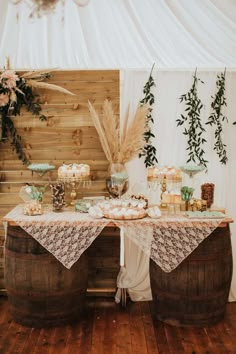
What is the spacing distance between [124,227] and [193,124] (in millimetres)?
1061

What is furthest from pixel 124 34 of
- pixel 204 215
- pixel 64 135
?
pixel 204 215

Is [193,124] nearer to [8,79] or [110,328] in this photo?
[8,79]

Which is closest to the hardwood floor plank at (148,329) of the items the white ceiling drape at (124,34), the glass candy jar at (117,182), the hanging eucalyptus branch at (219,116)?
the glass candy jar at (117,182)

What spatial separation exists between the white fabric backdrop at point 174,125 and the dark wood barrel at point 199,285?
1.87ft

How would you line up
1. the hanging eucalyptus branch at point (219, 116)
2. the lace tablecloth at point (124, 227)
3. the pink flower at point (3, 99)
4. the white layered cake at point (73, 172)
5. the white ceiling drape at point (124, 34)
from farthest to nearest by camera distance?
the hanging eucalyptus branch at point (219, 116)
the pink flower at point (3, 99)
the white layered cake at point (73, 172)
the lace tablecloth at point (124, 227)
the white ceiling drape at point (124, 34)

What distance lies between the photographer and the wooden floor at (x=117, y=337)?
2.92 m

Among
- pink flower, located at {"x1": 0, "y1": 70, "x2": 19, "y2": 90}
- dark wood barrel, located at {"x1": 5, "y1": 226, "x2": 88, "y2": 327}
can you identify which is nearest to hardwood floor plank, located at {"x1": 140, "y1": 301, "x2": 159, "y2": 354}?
dark wood barrel, located at {"x1": 5, "y1": 226, "x2": 88, "y2": 327}

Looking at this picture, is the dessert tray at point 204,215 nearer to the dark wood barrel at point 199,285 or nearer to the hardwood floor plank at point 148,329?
the dark wood barrel at point 199,285

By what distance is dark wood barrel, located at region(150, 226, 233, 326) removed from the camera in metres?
3.13

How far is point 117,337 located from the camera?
3.08m

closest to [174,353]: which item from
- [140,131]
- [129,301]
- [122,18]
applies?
[129,301]

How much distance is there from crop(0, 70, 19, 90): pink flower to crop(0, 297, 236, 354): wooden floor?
171cm

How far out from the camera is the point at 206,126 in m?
3.63

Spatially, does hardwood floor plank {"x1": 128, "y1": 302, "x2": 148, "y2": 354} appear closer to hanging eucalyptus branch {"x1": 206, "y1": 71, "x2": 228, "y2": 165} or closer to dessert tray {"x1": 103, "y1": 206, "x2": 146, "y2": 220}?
dessert tray {"x1": 103, "y1": 206, "x2": 146, "y2": 220}
